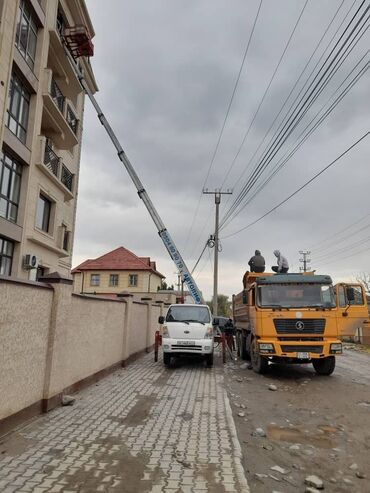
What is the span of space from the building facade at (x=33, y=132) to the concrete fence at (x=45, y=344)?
7.33 m

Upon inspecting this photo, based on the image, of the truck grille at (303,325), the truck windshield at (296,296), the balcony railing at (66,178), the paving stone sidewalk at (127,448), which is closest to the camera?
the paving stone sidewalk at (127,448)

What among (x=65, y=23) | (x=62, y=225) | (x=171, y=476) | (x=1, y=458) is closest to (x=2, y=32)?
(x=65, y=23)

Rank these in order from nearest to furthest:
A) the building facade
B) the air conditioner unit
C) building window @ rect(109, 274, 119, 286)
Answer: the building facade
the air conditioner unit
building window @ rect(109, 274, 119, 286)

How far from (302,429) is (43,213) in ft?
51.2

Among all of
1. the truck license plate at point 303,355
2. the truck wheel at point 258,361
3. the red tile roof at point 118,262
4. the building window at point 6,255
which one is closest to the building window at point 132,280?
the red tile roof at point 118,262

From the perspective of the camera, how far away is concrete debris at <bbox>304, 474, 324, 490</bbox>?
4152 millimetres

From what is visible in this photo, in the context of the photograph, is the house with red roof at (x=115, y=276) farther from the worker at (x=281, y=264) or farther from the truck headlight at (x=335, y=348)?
the truck headlight at (x=335, y=348)

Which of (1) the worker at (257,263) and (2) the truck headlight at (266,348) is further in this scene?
(1) the worker at (257,263)

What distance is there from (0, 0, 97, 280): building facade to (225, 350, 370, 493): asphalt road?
31.9 feet

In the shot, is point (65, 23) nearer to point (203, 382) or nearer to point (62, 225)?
point (62, 225)

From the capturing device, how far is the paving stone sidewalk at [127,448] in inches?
153

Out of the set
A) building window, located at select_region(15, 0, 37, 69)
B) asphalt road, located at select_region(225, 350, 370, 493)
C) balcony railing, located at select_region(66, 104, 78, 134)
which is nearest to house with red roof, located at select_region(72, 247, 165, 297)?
balcony railing, located at select_region(66, 104, 78, 134)

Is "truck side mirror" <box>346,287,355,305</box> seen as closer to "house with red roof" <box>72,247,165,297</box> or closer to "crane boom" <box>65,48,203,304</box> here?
"crane boom" <box>65,48,203,304</box>

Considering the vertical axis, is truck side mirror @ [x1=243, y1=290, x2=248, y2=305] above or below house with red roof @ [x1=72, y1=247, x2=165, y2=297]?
below
